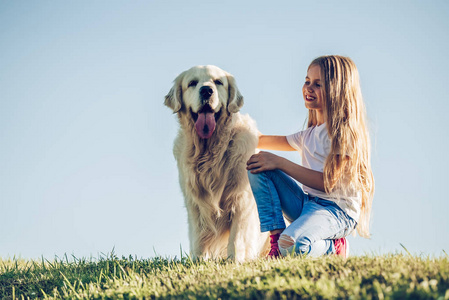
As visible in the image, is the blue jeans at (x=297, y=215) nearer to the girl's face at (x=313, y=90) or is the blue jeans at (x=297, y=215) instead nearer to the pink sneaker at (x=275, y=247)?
the pink sneaker at (x=275, y=247)

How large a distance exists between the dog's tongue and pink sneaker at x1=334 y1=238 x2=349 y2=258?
157 cm

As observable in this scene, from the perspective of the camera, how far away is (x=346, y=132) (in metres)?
3.59

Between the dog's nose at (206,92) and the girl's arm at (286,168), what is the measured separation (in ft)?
2.51

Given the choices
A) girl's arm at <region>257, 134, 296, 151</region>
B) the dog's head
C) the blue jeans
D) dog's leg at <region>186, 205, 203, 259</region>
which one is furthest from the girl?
dog's leg at <region>186, 205, 203, 259</region>

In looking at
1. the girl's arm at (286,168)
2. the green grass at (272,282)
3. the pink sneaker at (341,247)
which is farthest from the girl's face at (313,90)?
the green grass at (272,282)

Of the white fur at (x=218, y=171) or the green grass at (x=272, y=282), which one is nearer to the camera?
the green grass at (x=272, y=282)

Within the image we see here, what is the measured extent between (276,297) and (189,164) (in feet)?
7.88

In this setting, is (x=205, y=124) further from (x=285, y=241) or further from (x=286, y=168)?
(x=285, y=241)

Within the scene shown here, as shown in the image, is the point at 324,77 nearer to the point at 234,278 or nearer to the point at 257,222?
the point at 257,222

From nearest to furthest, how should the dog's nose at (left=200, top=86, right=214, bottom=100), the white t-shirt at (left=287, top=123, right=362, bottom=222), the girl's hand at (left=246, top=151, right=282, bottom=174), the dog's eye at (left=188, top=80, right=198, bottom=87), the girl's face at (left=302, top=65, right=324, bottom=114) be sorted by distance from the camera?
the white t-shirt at (left=287, top=123, right=362, bottom=222) → the girl's hand at (left=246, top=151, right=282, bottom=174) → the girl's face at (left=302, top=65, right=324, bottom=114) → the dog's nose at (left=200, top=86, right=214, bottom=100) → the dog's eye at (left=188, top=80, right=198, bottom=87)

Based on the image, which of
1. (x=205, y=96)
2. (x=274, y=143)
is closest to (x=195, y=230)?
(x=274, y=143)

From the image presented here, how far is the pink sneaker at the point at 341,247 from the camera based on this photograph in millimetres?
3725

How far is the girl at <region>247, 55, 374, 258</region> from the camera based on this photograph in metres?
3.49

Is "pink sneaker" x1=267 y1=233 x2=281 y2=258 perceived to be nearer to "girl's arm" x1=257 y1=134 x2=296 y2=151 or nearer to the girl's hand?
the girl's hand
